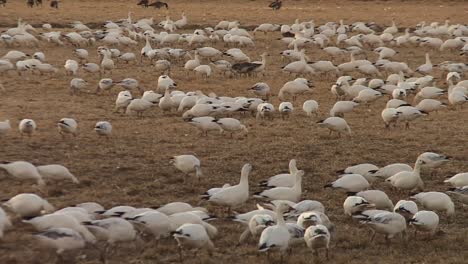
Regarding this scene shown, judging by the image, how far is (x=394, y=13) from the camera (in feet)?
128

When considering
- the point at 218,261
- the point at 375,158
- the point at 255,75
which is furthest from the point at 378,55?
the point at 218,261

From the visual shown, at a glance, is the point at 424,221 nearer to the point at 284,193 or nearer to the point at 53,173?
the point at 284,193

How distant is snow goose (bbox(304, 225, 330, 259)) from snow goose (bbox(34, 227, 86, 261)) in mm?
2253

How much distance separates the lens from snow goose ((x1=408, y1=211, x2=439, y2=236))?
800cm

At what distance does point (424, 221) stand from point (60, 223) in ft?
12.8

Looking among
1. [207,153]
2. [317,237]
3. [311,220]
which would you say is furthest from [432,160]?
[317,237]

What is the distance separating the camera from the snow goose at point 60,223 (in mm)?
7148

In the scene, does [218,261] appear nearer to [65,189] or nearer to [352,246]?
[352,246]

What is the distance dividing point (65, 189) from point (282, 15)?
95.5ft

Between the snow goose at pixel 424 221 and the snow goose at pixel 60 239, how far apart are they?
362cm

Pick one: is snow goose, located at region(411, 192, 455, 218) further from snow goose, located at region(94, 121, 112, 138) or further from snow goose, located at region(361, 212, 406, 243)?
snow goose, located at region(94, 121, 112, 138)

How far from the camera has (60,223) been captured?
23.5 feet

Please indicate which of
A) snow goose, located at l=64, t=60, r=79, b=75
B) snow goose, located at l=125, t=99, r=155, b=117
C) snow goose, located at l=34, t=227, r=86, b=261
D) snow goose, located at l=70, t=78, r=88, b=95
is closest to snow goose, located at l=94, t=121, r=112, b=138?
snow goose, located at l=125, t=99, r=155, b=117

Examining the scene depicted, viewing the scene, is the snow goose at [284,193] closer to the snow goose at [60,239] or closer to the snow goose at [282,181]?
the snow goose at [282,181]
